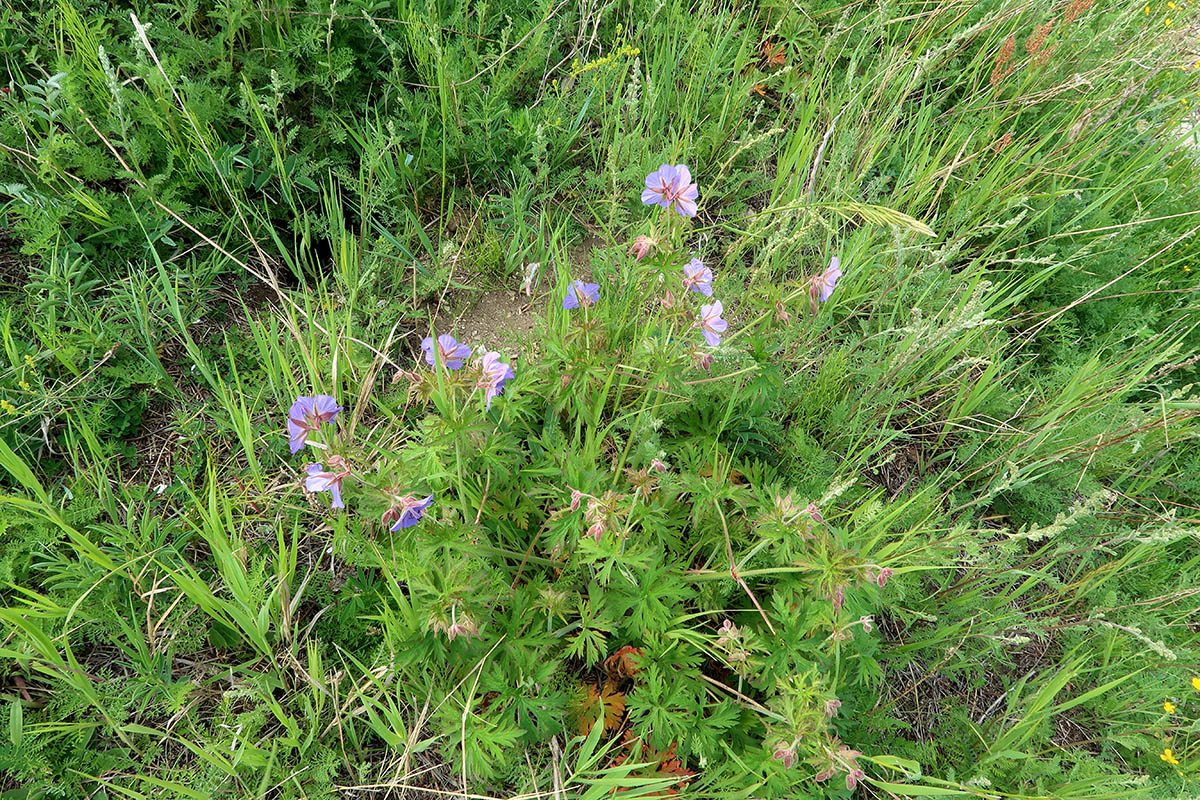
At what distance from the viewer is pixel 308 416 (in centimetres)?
151

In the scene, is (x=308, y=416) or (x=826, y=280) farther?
(x=826, y=280)

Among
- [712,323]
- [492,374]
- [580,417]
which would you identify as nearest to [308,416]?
[492,374]

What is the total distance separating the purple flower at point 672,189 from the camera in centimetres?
166

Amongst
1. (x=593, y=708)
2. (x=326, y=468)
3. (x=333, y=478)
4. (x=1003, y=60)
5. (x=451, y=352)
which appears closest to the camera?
(x=333, y=478)

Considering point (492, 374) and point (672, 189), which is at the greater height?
point (672, 189)

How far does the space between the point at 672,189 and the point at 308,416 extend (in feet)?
3.37

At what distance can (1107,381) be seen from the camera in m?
2.42

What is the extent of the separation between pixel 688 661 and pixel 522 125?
2103mm

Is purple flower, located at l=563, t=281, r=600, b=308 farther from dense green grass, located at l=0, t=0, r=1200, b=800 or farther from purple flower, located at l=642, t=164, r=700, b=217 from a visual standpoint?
purple flower, located at l=642, t=164, r=700, b=217

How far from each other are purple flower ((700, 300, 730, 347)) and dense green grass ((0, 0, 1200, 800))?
79 millimetres

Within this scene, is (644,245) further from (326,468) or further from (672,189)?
(326,468)

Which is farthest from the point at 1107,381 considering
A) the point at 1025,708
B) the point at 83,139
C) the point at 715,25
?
the point at 83,139

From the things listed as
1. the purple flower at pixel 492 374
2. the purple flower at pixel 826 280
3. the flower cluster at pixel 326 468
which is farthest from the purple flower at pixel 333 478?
the purple flower at pixel 826 280

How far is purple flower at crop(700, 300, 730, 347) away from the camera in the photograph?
167 centimetres
